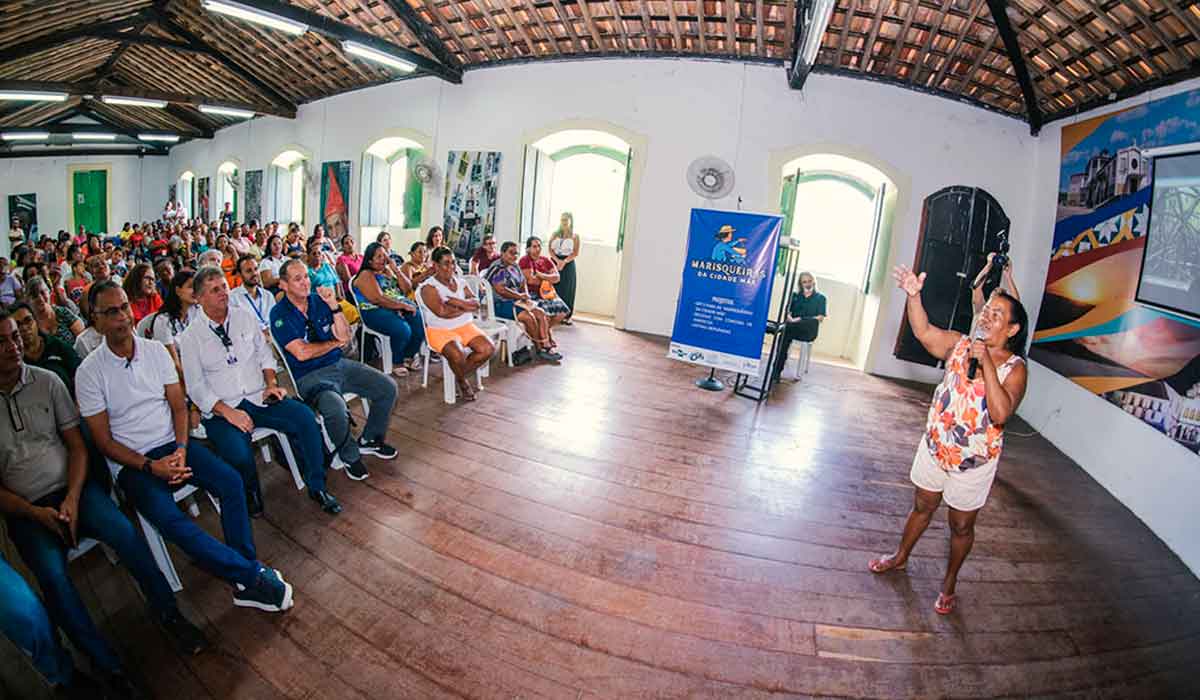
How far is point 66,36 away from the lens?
7.06 m

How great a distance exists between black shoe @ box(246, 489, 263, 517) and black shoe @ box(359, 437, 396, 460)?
678 millimetres

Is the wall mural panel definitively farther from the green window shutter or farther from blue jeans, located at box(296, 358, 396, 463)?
blue jeans, located at box(296, 358, 396, 463)

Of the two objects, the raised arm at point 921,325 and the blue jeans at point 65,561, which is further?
the raised arm at point 921,325

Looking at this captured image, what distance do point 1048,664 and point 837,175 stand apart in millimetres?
7067

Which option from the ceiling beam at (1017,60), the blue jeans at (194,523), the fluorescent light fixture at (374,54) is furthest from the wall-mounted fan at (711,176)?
the blue jeans at (194,523)

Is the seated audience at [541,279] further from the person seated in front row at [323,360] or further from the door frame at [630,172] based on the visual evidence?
the person seated in front row at [323,360]

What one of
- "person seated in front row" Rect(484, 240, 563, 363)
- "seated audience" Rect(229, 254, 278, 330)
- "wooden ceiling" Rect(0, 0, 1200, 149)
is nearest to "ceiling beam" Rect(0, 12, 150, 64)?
"wooden ceiling" Rect(0, 0, 1200, 149)

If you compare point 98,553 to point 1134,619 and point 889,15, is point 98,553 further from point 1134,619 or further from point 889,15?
point 889,15

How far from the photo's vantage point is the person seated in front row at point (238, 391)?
2648 millimetres

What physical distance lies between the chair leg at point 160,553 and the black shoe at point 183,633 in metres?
0.23

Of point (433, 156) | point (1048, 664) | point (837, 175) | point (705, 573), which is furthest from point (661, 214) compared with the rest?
point (1048, 664)

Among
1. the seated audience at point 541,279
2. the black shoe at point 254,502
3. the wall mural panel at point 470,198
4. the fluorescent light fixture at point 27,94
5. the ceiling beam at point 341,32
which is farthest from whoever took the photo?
the wall mural panel at point 470,198

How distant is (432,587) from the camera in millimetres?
2396

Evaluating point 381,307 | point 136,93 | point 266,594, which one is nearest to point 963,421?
point 266,594
